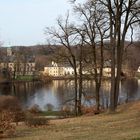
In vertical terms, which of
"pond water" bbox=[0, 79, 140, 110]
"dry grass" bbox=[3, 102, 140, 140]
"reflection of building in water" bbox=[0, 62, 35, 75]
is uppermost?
"reflection of building in water" bbox=[0, 62, 35, 75]

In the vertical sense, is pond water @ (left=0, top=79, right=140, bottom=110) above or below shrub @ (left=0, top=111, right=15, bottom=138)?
below

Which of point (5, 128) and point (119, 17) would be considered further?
point (119, 17)

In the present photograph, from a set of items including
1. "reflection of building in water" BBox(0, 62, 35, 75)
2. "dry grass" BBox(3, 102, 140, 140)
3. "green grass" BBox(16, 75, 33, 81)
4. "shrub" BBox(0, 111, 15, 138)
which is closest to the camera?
"dry grass" BBox(3, 102, 140, 140)

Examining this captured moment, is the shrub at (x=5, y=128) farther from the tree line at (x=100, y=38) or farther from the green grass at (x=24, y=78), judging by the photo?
the green grass at (x=24, y=78)

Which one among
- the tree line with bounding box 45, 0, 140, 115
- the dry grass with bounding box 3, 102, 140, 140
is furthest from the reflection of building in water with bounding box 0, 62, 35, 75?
the dry grass with bounding box 3, 102, 140, 140

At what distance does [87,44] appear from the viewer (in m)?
38.3

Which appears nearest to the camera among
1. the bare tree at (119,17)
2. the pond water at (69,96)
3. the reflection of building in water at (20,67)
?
the bare tree at (119,17)

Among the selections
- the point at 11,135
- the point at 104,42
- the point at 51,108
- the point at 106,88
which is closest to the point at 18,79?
the point at 106,88

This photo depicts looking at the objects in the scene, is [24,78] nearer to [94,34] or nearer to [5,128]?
[94,34]

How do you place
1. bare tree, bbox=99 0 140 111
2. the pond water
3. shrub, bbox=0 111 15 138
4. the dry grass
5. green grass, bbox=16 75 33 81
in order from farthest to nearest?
green grass, bbox=16 75 33 81 → the pond water → bare tree, bbox=99 0 140 111 → shrub, bbox=0 111 15 138 → the dry grass

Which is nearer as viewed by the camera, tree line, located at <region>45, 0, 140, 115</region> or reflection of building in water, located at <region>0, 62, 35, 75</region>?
tree line, located at <region>45, 0, 140, 115</region>

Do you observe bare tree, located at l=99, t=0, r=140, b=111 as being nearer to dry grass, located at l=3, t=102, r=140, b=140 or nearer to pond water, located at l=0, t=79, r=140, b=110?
dry grass, located at l=3, t=102, r=140, b=140

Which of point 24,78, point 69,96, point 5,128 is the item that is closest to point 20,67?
point 24,78

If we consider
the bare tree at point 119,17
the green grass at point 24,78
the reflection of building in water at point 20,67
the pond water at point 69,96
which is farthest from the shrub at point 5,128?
the green grass at point 24,78
